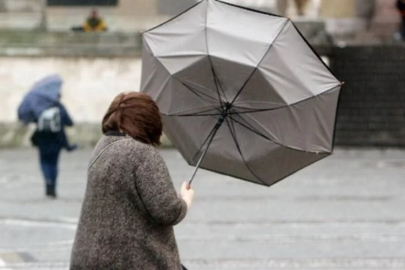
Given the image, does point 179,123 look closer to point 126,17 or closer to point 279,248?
point 279,248

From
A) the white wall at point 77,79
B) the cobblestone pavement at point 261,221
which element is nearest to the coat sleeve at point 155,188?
the cobblestone pavement at point 261,221

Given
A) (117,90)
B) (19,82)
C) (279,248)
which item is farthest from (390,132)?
(279,248)

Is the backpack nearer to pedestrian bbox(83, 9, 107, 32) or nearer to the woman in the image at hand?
the woman

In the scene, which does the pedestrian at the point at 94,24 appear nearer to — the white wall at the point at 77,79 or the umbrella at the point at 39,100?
the white wall at the point at 77,79

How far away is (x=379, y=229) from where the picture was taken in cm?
1072

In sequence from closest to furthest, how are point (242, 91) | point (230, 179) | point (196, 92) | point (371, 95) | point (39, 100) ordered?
point (242, 91) → point (196, 92) → point (39, 100) → point (230, 179) → point (371, 95)

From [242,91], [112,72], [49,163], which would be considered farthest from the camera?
[112,72]

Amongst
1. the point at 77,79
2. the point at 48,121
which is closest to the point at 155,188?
the point at 48,121

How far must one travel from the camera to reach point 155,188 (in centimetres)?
434

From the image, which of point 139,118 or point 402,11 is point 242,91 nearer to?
point 139,118

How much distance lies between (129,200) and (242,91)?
1032 mm

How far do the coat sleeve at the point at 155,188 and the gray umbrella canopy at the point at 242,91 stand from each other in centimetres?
89

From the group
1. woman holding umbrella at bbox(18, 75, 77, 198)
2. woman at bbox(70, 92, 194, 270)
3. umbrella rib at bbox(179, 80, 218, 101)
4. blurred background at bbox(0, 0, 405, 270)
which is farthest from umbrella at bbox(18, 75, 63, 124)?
woman at bbox(70, 92, 194, 270)

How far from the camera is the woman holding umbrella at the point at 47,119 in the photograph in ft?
41.9
